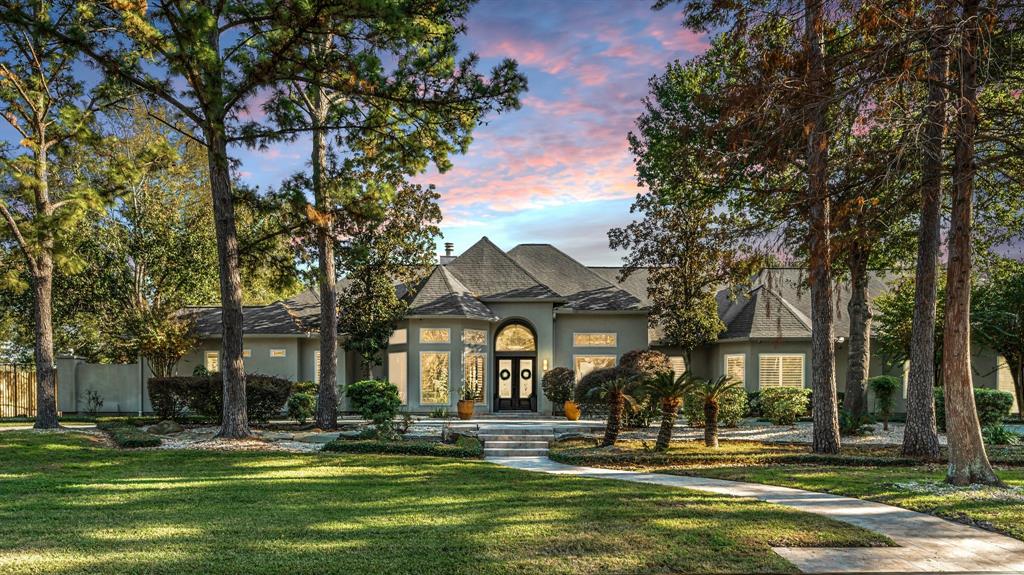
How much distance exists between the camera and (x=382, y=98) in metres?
14.2

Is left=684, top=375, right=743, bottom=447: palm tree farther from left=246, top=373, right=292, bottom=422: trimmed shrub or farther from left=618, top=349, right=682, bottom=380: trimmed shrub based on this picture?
left=246, top=373, right=292, bottom=422: trimmed shrub

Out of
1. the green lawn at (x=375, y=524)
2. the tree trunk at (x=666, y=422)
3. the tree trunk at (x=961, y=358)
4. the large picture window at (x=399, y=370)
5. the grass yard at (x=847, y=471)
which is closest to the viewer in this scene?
the green lawn at (x=375, y=524)

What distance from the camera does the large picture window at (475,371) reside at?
76.5ft

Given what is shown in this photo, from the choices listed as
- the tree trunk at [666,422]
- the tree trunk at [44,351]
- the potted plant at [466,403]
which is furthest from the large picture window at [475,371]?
the tree trunk at [44,351]

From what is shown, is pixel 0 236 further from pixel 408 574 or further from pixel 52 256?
pixel 408 574

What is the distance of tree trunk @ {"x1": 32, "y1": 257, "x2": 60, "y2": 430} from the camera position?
17.2 metres

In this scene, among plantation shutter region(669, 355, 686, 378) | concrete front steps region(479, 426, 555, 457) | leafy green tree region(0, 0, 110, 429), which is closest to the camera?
concrete front steps region(479, 426, 555, 457)

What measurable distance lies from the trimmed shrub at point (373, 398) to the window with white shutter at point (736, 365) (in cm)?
1213

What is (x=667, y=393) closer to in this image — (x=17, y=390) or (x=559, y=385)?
(x=559, y=385)

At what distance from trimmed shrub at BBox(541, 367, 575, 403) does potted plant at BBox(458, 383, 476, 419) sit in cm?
241

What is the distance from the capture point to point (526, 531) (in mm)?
6898

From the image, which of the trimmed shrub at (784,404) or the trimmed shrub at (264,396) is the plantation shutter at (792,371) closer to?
the trimmed shrub at (784,404)

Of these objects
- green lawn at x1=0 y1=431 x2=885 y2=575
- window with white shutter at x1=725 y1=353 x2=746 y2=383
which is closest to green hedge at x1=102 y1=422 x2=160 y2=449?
green lawn at x1=0 y1=431 x2=885 y2=575

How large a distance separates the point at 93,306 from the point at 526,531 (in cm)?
2344
